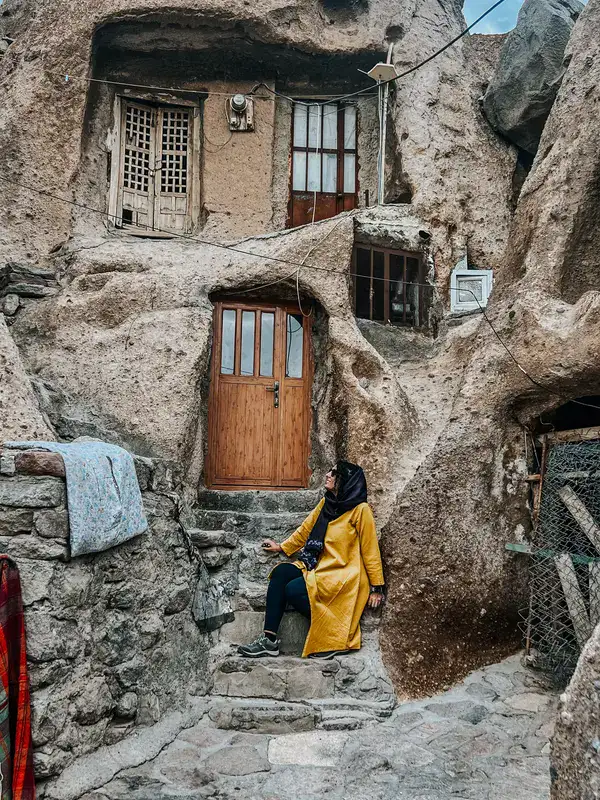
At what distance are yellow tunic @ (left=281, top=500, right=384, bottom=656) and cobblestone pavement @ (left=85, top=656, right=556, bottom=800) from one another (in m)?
0.76

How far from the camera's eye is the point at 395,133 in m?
10.3

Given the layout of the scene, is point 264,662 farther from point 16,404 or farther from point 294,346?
point 294,346

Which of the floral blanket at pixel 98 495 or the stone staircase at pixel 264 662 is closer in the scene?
the floral blanket at pixel 98 495

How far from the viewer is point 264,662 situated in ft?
20.5

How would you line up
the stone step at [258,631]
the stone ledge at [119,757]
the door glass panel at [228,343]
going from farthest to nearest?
the door glass panel at [228,343]
the stone step at [258,631]
the stone ledge at [119,757]

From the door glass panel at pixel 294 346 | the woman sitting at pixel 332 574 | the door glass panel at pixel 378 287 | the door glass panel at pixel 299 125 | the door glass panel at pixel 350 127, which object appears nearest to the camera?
the woman sitting at pixel 332 574

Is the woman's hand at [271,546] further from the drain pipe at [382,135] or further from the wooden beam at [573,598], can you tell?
the drain pipe at [382,135]

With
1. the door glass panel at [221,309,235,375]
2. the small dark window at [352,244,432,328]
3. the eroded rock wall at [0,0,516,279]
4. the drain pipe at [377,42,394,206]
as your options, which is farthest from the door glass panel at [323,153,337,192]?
the door glass panel at [221,309,235,375]

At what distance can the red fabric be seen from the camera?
416cm

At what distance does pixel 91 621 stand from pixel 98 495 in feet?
2.58

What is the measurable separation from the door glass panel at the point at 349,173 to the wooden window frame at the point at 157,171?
1.94 m

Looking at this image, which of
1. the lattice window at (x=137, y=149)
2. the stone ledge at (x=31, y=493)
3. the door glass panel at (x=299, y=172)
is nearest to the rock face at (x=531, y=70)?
the door glass panel at (x=299, y=172)

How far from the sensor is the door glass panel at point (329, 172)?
34.9 feet

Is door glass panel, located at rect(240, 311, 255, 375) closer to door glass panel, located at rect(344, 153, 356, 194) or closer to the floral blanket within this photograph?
door glass panel, located at rect(344, 153, 356, 194)
